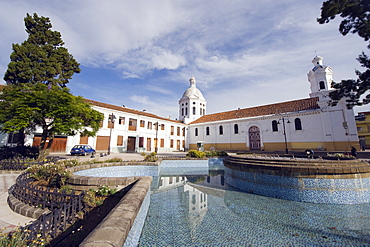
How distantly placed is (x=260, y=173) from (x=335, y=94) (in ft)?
36.9

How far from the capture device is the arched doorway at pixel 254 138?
27031 mm

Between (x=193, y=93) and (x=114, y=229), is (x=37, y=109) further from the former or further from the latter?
(x=193, y=93)

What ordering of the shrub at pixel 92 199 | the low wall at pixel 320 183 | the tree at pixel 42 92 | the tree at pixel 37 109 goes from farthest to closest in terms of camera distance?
the tree at pixel 42 92 < the tree at pixel 37 109 < the low wall at pixel 320 183 < the shrub at pixel 92 199

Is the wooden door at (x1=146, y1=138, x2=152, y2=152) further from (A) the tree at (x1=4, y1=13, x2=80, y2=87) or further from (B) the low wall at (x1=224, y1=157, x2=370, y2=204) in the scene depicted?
(B) the low wall at (x1=224, y1=157, x2=370, y2=204)

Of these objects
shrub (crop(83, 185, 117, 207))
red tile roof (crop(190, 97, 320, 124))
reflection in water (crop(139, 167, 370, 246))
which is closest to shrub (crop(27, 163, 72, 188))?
shrub (crop(83, 185, 117, 207))

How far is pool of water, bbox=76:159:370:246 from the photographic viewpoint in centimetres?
380

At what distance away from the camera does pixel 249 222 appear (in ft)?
15.6

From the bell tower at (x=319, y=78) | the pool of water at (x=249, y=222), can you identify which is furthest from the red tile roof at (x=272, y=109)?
the pool of water at (x=249, y=222)

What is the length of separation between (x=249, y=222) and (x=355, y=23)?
14722mm

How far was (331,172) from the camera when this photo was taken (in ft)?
21.6

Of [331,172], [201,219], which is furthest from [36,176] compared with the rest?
[331,172]

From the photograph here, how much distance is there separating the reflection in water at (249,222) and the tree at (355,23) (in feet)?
34.0

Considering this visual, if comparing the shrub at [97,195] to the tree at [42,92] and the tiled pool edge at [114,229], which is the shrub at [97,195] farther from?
the tree at [42,92]

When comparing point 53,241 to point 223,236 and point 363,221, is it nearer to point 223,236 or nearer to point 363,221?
point 223,236
